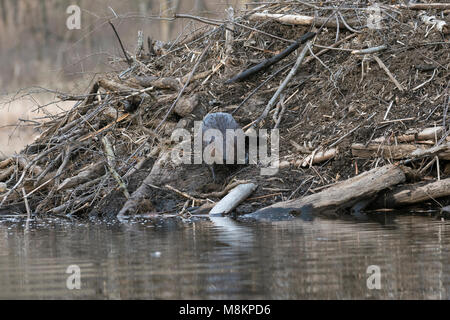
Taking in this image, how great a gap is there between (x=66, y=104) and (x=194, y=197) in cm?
524

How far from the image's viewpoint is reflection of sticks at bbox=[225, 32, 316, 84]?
11125 mm

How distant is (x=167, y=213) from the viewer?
9156 mm

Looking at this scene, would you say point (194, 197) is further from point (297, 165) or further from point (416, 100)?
point (416, 100)

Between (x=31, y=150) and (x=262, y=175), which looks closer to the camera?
Answer: (x=262, y=175)

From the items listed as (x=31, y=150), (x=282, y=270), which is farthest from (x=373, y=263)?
(x=31, y=150)

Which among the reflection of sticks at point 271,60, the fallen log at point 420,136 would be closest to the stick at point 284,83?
the reflection of sticks at point 271,60

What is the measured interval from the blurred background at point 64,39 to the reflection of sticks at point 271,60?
0.94m

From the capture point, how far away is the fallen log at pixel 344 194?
821cm

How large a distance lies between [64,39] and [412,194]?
23.0 feet

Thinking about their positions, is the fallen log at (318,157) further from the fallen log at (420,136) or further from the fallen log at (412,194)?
the fallen log at (412,194)

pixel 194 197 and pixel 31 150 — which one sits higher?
pixel 31 150

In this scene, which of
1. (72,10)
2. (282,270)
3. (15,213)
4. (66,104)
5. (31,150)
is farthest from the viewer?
(66,104)

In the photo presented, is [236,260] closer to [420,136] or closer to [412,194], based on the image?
[412,194]

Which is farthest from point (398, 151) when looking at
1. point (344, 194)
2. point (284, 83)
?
point (284, 83)
